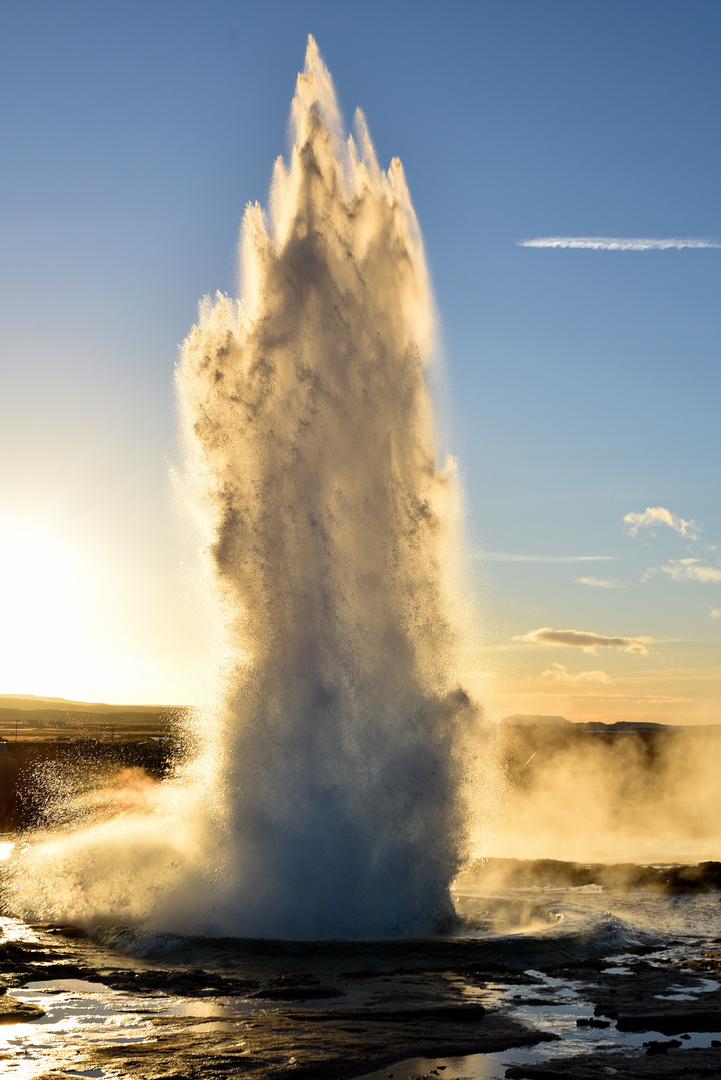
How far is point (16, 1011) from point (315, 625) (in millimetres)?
9621

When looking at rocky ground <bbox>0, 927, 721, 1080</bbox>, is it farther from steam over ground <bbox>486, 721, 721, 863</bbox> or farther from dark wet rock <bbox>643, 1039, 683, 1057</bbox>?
steam over ground <bbox>486, 721, 721, 863</bbox>

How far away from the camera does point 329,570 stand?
2042 centimetres

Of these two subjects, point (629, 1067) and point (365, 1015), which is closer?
point (629, 1067)

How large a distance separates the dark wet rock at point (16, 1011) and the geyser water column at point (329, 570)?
5.67m

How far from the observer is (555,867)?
92.2 ft

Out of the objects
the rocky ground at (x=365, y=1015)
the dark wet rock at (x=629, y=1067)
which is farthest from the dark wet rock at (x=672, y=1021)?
the dark wet rock at (x=629, y=1067)

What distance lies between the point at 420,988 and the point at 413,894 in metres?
4.58

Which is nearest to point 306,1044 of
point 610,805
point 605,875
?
point 605,875

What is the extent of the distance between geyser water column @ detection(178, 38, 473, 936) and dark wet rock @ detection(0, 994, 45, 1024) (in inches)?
223

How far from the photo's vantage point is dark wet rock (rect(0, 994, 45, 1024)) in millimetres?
12156

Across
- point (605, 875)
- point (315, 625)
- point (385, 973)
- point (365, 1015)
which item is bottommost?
point (605, 875)

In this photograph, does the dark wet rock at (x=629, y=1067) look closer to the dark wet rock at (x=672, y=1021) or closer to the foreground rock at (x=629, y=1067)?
the foreground rock at (x=629, y=1067)

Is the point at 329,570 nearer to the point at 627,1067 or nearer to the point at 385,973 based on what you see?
the point at 385,973

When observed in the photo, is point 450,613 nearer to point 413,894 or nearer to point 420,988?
point 413,894
